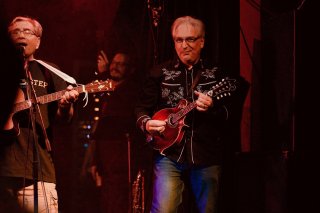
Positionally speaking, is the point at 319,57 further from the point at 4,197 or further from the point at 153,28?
the point at 4,197

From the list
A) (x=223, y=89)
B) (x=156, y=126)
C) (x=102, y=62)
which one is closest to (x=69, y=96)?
(x=156, y=126)

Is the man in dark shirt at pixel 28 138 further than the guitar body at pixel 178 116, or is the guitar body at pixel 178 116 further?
the guitar body at pixel 178 116

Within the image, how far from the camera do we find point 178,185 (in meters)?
4.54

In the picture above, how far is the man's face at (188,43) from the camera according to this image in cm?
473

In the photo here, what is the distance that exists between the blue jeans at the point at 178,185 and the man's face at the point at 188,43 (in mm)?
1016

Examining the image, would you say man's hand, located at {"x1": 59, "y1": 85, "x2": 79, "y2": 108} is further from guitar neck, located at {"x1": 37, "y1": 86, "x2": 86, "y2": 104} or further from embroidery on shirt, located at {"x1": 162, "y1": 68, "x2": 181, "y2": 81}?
embroidery on shirt, located at {"x1": 162, "y1": 68, "x2": 181, "y2": 81}

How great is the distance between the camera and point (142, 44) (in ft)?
19.7

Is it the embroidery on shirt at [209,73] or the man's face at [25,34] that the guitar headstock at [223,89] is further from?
the man's face at [25,34]

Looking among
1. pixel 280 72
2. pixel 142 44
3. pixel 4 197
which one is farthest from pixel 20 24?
pixel 280 72

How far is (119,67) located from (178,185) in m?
2.32

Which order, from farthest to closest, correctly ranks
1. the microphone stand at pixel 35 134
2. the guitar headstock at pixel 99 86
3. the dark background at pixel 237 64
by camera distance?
the dark background at pixel 237 64
the guitar headstock at pixel 99 86
the microphone stand at pixel 35 134

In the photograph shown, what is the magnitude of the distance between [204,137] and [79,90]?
4.08 ft

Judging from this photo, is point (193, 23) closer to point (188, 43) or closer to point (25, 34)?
point (188, 43)

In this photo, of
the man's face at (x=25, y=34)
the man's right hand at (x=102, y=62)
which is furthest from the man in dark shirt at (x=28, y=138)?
the man's right hand at (x=102, y=62)
